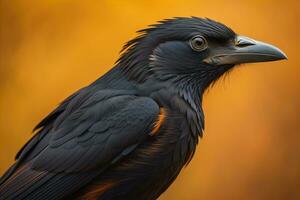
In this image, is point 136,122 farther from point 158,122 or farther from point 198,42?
point 198,42

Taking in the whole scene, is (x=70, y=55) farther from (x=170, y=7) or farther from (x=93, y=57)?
(x=170, y=7)

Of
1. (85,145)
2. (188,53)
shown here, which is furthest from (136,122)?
(188,53)

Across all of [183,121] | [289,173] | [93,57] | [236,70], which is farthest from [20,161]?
[289,173]

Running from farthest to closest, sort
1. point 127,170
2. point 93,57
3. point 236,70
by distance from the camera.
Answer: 1. point 93,57
2. point 236,70
3. point 127,170

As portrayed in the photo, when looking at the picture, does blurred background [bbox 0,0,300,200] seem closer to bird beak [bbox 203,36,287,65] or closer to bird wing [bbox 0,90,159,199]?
bird beak [bbox 203,36,287,65]

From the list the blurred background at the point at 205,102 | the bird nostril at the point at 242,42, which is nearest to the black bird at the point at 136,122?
the bird nostril at the point at 242,42

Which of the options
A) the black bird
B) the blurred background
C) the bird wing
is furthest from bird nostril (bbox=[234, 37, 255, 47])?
the blurred background

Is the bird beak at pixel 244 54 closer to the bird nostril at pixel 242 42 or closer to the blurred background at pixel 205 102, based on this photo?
the bird nostril at pixel 242 42
